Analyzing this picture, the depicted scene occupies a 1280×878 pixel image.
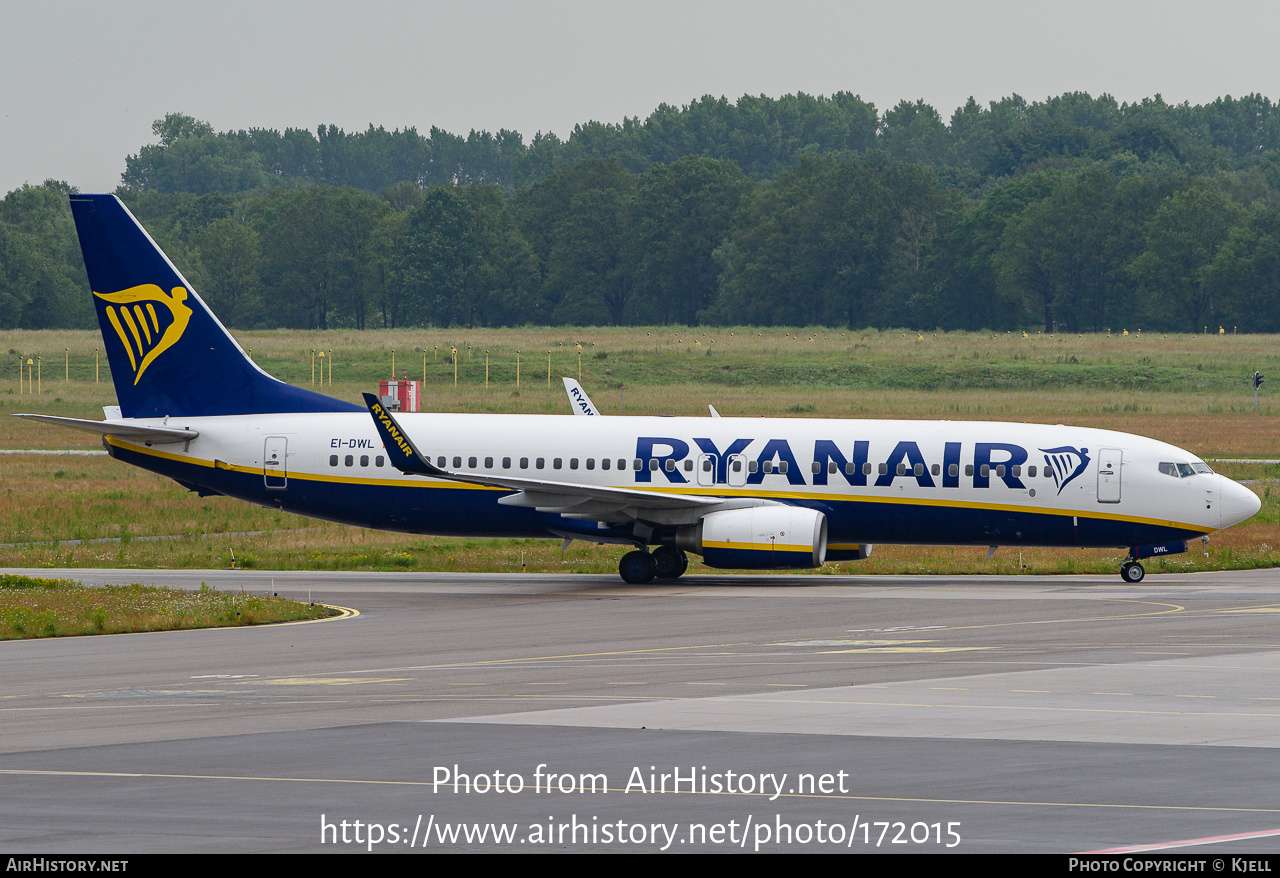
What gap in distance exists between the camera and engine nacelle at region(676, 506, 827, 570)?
3778cm

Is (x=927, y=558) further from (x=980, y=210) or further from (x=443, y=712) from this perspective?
(x=980, y=210)

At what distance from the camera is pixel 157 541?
48.8m

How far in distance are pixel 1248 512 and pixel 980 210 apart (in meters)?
156

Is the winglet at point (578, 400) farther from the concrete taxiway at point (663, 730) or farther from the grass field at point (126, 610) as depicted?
the grass field at point (126, 610)

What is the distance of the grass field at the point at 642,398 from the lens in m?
46.1

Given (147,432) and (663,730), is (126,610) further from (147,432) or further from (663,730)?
(663,730)

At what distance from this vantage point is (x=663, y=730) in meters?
19.4

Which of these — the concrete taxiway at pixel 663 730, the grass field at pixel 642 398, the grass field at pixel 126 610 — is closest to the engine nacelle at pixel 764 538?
the concrete taxiway at pixel 663 730

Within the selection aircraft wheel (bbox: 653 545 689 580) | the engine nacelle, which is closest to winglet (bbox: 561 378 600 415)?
aircraft wheel (bbox: 653 545 689 580)

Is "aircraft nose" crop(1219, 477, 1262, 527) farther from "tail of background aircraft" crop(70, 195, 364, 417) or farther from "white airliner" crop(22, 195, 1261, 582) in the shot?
"tail of background aircraft" crop(70, 195, 364, 417)

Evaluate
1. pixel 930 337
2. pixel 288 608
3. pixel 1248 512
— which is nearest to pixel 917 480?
pixel 1248 512

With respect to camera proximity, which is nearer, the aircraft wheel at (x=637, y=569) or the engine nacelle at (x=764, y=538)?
the engine nacelle at (x=764, y=538)

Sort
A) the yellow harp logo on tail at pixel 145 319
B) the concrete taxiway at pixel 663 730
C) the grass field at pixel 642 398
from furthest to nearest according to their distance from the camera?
the grass field at pixel 642 398
the yellow harp logo on tail at pixel 145 319
the concrete taxiway at pixel 663 730

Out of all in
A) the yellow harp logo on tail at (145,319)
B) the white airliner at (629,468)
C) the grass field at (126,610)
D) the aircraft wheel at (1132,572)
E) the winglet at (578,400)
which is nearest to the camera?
the grass field at (126,610)
